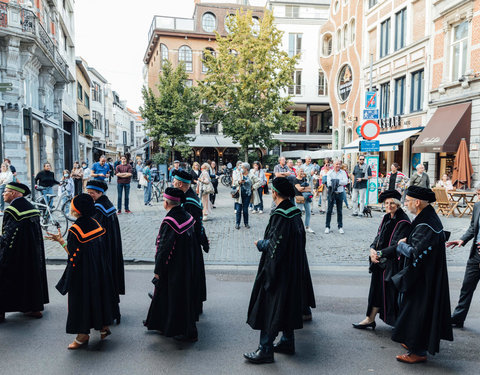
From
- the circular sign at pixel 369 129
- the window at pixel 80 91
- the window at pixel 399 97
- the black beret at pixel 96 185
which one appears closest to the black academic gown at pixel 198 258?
the black beret at pixel 96 185

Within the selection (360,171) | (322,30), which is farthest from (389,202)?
(322,30)

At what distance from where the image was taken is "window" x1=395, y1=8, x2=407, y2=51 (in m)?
22.7

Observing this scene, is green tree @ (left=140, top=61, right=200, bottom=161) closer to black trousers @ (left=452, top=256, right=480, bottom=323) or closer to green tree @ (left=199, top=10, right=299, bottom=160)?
green tree @ (left=199, top=10, right=299, bottom=160)

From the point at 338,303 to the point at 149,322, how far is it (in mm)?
2705

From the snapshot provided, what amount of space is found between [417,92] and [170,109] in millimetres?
16960

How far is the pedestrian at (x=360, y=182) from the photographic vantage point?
12.9 metres

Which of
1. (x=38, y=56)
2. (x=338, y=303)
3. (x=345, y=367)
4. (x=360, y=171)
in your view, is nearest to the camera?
(x=345, y=367)

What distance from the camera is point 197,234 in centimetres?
522

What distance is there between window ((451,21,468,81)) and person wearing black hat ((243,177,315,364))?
17.1m

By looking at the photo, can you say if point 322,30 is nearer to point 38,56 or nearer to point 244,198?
point 38,56

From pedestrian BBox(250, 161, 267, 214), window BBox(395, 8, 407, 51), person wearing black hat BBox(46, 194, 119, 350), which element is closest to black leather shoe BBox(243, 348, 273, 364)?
person wearing black hat BBox(46, 194, 119, 350)

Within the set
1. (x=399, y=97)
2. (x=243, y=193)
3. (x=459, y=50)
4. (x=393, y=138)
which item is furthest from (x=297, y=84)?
(x=243, y=193)

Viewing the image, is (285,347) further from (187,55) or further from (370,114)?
(187,55)

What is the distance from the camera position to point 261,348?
3838mm
